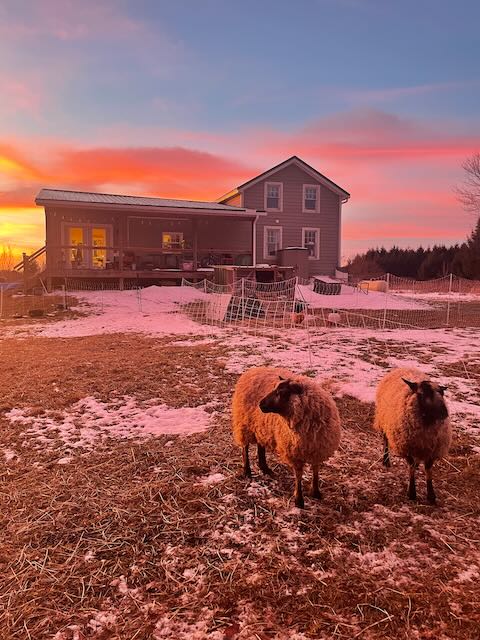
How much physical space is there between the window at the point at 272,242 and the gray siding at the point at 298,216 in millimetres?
289

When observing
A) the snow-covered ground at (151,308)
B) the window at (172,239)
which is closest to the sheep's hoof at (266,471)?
the snow-covered ground at (151,308)

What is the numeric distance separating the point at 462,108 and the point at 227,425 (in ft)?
66.0

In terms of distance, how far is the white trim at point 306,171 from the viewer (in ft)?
91.1

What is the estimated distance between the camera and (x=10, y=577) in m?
2.75

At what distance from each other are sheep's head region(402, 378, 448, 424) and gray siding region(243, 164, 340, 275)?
976 inches

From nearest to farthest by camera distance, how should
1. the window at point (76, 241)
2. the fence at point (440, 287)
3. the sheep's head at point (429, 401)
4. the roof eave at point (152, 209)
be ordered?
the sheep's head at point (429, 401) → the roof eave at point (152, 209) → the window at point (76, 241) → the fence at point (440, 287)

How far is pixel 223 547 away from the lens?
3064 mm

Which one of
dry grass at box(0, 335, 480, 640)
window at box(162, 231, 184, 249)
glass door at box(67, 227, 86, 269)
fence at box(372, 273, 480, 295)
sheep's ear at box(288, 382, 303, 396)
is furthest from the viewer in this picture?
fence at box(372, 273, 480, 295)

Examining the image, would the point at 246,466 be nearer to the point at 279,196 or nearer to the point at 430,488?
the point at 430,488

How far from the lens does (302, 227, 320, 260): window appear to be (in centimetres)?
2911

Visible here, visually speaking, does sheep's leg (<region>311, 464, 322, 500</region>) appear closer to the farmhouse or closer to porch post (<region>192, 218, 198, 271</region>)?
the farmhouse

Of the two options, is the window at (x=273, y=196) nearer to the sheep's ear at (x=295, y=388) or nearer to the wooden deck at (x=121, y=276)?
the wooden deck at (x=121, y=276)

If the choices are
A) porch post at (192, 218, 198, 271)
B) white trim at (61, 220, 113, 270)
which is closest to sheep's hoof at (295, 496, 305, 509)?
porch post at (192, 218, 198, 271)

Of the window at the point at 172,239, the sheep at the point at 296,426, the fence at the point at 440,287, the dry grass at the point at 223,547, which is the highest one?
the window at the point at 172,239
